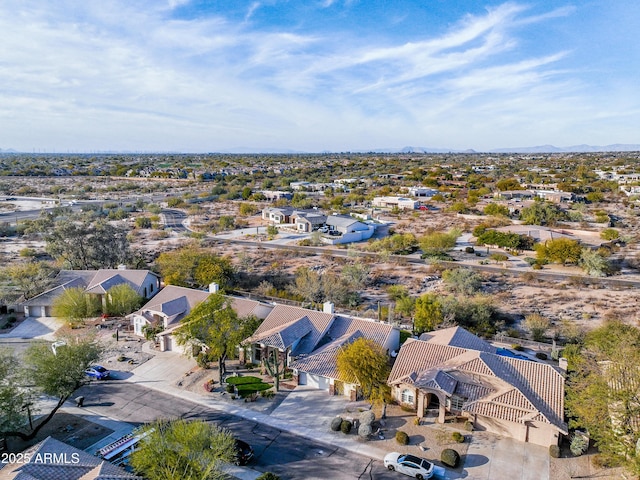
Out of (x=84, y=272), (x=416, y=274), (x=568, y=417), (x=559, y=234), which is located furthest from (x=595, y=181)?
(x=84, y=272)

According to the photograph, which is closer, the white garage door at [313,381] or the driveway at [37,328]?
the white garage door at [313,381]

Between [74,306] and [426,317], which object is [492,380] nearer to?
[426,317]

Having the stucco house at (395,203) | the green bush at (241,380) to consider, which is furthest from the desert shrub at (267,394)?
the stucco house at (395,203)

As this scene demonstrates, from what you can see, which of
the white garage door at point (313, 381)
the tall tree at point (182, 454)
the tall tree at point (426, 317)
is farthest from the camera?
the tall tree at point (426, 317)

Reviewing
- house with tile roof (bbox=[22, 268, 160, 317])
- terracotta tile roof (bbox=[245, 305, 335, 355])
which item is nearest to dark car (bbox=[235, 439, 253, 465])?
terracotta tile roof (bbox=[245, 305, 335, 355])

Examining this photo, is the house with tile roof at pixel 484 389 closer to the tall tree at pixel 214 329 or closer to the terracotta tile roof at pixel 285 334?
the terracotta tile roof at pixel 285 334

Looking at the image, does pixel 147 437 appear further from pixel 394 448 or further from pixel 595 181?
pixel 595 181

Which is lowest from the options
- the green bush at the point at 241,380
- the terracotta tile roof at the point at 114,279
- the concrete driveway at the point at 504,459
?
the concrete driveway at the point at 504,459
